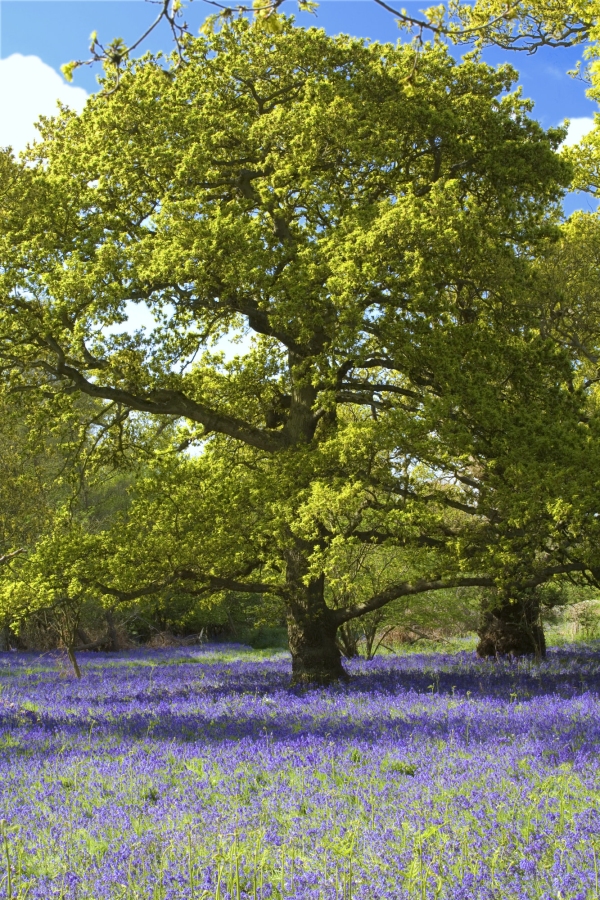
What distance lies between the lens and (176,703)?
1317cm

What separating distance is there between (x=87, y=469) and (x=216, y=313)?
4118 millimetres

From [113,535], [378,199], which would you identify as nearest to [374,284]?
[378,199]

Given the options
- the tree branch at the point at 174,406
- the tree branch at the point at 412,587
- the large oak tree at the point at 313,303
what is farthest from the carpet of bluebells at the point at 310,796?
the tree branch at the point at 174,406

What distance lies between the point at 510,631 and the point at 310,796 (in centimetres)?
1344

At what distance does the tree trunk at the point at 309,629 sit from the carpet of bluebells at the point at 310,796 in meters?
0.91

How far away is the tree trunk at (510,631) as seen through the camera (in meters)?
18.5

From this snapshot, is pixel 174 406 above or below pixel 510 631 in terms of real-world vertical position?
above

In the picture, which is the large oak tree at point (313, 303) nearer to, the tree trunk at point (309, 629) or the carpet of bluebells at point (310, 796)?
the tree trunk at point (309, 629)

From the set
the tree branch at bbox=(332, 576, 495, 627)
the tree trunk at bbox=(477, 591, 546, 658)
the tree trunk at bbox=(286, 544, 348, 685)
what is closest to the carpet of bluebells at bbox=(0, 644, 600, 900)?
the tree trunk at bbox=(286, 544, 348, 685)

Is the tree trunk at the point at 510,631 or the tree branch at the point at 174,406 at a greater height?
the tree branch at the point at 174,406

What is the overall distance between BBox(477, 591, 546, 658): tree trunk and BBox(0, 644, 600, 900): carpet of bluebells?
5262 mm

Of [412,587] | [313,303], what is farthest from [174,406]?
[412,587]

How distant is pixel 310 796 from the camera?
6.68m

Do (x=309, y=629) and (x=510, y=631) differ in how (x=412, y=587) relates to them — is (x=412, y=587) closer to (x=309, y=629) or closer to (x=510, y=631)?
(x=309, y=629)
